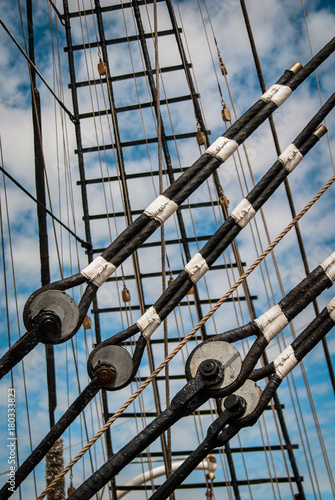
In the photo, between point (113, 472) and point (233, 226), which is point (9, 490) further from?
point (233, 226)

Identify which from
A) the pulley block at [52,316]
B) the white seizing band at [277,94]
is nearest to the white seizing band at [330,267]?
the white seizing band at [277,94]

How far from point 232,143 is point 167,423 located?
1.16 metres

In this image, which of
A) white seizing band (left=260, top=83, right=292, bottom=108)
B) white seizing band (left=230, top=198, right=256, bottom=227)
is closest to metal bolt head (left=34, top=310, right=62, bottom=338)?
white seizing band (left=230, top=198, right=256, bottom=227)

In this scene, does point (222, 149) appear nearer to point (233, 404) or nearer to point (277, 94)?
point (277, 94)

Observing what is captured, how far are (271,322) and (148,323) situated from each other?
0.47 metres

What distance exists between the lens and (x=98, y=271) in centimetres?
201

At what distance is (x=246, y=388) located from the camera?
6.89 feet

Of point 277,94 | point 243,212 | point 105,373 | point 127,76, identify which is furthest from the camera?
point 127,76

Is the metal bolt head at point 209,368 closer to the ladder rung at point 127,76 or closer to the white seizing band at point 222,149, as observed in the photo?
the white seizing band at point 222,149

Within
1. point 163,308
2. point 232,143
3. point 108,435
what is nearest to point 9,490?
point 163,308

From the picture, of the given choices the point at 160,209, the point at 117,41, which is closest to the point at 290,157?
the point at 160,209

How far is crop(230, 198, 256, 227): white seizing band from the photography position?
218 cm

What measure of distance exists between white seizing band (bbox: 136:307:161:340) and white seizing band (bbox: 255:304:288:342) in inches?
15.7

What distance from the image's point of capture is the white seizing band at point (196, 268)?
2.10 metres
